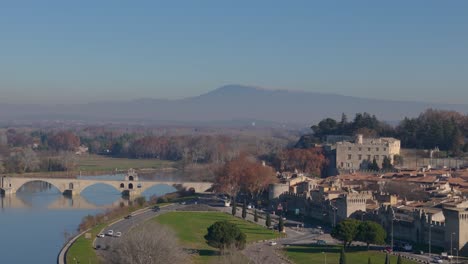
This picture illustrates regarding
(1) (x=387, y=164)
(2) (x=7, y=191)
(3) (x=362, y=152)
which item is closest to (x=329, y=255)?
(1) (x=387, y=164)

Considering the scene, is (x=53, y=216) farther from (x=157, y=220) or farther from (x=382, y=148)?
(x=382, y=148)

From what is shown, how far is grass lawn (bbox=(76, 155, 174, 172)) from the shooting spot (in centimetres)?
6145

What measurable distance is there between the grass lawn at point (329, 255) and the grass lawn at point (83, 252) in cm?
508

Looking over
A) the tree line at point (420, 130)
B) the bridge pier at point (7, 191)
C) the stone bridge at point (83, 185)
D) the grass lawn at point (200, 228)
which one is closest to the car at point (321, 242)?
the grass lawn at point (200, 228)

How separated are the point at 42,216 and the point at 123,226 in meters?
6.21

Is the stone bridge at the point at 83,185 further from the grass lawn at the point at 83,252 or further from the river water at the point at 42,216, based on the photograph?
the grass lawn at the point at 83,252

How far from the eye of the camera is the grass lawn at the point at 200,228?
2308cm

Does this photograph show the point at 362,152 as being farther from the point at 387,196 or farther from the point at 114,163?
the point at 114,163

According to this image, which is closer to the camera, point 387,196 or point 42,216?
A: point 387,196

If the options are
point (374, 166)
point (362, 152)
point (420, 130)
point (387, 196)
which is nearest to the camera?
point (387, 196)

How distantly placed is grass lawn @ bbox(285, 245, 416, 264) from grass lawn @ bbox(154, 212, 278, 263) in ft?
6.92

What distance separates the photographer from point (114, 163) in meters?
67.6

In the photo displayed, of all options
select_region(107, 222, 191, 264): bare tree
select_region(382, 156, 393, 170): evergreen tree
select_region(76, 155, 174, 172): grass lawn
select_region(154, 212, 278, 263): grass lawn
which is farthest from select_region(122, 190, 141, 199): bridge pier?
select_region(107, 222, 191, 264): bare tree

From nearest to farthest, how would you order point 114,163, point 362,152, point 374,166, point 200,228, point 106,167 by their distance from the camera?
point 200,228 → point 374,166 → point 362,152 → point 106,167 → point 114,163
